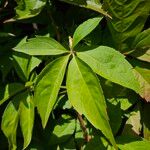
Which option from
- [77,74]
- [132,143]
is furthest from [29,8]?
[132,143]

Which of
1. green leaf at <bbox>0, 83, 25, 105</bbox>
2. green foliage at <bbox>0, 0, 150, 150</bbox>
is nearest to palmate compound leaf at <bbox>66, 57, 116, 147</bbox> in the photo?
green foliage at <bbox>0, 0, 150, 150</bbox>

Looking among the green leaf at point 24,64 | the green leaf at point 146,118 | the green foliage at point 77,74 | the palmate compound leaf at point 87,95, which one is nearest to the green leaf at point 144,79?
the green foliage at point 77,74

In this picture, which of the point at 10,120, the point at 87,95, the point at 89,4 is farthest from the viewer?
the point at 10,120

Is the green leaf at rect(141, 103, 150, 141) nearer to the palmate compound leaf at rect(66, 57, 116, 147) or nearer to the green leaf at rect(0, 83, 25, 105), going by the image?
the palmate compound leaf at rect(66, 57, 116, 147)

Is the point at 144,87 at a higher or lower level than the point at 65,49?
lower

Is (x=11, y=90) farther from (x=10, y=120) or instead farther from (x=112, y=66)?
(x=112, y=66)

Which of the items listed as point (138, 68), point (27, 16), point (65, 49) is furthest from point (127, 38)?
point (27, 16)

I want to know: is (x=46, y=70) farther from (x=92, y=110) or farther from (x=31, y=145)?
(x=31, y=145)
